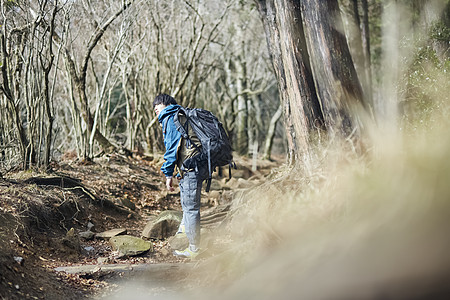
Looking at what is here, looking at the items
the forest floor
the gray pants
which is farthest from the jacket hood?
the forest floor

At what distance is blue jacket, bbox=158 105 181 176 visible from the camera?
533 cm

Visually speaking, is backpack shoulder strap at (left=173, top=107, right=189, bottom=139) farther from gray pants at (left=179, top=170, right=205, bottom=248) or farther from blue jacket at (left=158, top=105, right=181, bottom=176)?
gray pants at (left=179, top=170, right=205, bottom=248)

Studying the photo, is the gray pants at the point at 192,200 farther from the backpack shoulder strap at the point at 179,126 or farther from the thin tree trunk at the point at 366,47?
the thin tree trunk at the point at 366,47

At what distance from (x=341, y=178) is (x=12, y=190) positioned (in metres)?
4.37

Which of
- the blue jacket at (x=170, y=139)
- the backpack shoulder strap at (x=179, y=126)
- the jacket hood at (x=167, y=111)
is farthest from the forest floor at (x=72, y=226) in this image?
the jacket hood at (x=167, y=111)

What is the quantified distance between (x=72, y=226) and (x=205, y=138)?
285 centimetres

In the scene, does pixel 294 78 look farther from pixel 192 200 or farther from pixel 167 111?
pixel 192 200

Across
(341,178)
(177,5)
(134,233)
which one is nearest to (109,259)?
(134,233)

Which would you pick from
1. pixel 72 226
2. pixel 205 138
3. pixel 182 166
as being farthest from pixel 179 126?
pixel 72 226

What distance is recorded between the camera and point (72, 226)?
676cm

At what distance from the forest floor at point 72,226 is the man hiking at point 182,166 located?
1.47ft

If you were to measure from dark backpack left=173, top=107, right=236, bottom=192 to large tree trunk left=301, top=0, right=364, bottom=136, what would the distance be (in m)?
1.75

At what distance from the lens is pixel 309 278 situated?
438cm

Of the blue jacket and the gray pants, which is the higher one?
the blue jacket
